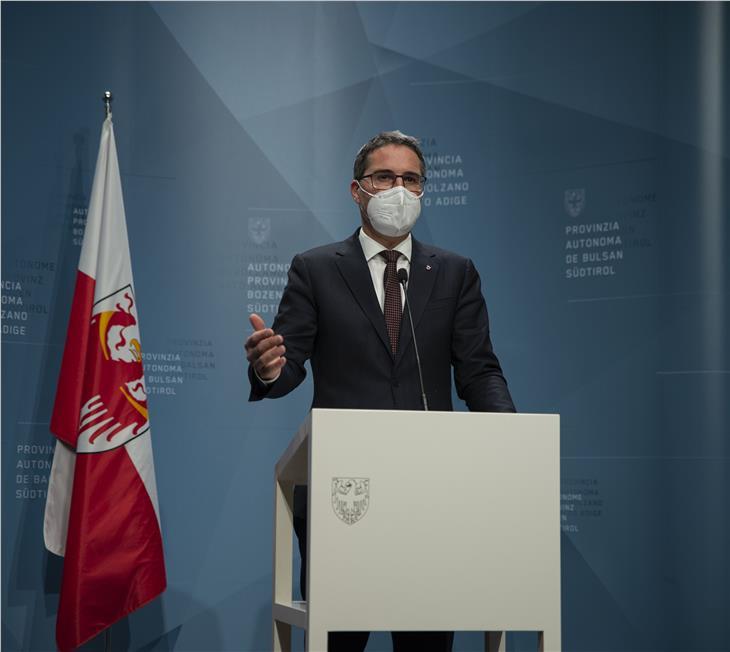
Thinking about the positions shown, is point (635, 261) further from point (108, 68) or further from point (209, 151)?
point (108, 68)

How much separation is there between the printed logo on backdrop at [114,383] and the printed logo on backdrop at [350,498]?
2.22m

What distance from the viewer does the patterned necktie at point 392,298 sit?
261cm

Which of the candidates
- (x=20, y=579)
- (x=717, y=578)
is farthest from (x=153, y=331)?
(x=717, y=578)

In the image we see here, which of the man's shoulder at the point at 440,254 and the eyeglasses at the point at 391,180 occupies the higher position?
the eyeglasses at the point at 391,180

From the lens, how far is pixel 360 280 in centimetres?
268

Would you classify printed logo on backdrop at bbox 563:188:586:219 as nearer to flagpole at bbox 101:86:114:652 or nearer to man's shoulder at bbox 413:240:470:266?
man's shoulder at bbox 413:240:470:266

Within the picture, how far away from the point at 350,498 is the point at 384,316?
2.84ft

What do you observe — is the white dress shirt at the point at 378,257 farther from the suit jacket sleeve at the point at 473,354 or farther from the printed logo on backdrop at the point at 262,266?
the printed logo on backdrop at the point at 262,266

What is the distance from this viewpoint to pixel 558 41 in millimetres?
4598

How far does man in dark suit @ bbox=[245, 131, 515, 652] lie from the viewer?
2580 millimetres

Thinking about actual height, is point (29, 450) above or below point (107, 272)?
below

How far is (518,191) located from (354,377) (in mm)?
2242

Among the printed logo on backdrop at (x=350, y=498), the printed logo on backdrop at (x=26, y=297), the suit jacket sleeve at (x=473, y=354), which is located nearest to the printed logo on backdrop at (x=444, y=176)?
the printed logo on backdrop at (x=26, y=297)

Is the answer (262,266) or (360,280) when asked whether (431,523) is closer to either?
(360,280)
